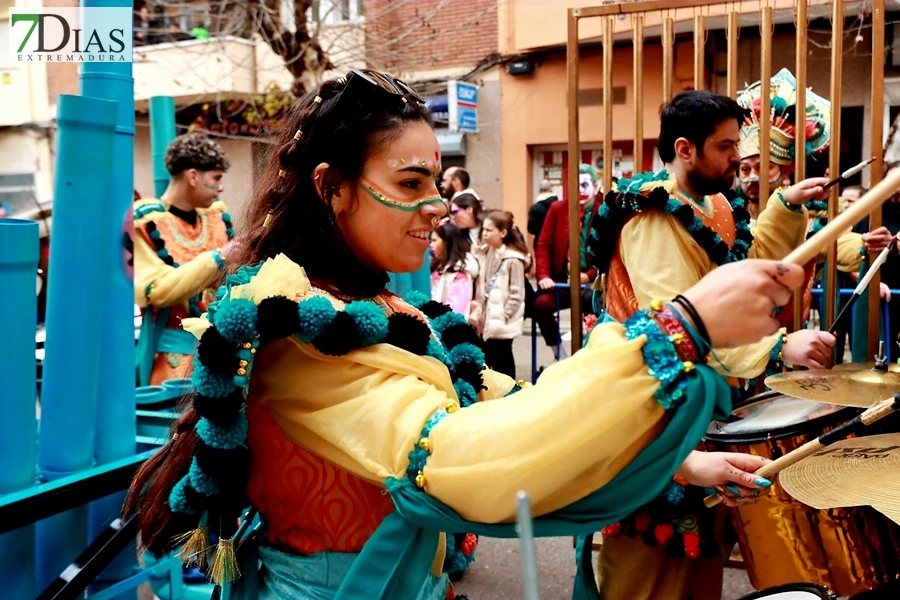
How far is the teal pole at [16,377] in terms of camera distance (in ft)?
7.13

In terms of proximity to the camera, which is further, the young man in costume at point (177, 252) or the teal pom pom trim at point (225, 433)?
the young man in costume at point (177, 252)

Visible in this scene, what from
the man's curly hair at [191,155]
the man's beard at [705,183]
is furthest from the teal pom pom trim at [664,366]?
the man's curly hair at [191,155]

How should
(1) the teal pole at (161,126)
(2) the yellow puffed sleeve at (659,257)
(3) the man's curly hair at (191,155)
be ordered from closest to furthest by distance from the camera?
(2) the yellow puffed sleeve at (659,257), (3) the man's curly hair at (191,155), (1) the teal pole at (161,126)

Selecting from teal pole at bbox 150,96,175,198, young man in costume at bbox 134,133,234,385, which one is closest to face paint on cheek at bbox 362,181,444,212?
young man in costume at bbox 134,133,234,385

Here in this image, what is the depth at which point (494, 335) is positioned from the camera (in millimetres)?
6164

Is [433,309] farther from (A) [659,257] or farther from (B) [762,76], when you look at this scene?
(B) [762,76]

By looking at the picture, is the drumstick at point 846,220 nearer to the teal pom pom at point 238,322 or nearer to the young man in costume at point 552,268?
the teal pom pom at point 238,322

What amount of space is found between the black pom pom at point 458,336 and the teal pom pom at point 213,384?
1.74ft

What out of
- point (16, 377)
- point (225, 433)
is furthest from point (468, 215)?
point (225, 433)

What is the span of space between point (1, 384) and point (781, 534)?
220 cm

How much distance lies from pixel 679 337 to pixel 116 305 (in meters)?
2.07

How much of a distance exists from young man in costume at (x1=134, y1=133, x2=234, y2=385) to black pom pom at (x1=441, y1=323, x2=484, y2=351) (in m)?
2.33

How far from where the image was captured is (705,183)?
2.96m

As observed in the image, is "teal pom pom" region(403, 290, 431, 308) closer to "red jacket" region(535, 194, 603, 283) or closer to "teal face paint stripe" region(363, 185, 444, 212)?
"teal face paint stripe" region(363, 185, 444, 212)
